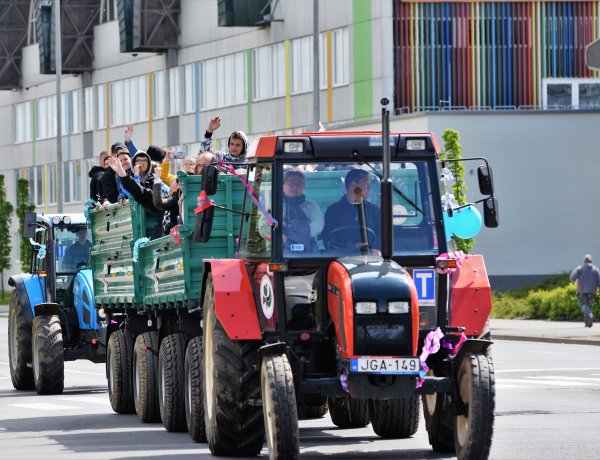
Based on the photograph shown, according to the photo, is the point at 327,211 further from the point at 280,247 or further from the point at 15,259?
the point at 15,259

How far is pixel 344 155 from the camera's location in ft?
43.7

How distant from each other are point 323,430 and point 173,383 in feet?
4.77

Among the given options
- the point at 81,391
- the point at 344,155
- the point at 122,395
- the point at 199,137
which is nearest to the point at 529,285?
the point at 199,137

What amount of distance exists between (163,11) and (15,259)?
74.9 feet

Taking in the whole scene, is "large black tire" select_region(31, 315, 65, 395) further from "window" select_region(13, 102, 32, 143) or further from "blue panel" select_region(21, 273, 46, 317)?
"window" select_region(13, 102, 32, 143)

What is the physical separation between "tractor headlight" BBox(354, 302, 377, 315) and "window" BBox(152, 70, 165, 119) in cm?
6058

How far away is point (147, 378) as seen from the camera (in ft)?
58.1

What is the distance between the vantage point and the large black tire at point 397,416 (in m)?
15.4

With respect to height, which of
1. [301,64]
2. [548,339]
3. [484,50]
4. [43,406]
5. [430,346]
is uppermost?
[301,64]

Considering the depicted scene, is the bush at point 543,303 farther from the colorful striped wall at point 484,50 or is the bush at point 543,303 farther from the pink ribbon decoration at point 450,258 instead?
the pink ribbon decoration at point 450,258

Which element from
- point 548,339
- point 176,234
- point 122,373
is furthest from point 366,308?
point 548,339

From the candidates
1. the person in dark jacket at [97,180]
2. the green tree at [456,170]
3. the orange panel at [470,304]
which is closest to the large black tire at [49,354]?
the person in dark jacket at [97,180]

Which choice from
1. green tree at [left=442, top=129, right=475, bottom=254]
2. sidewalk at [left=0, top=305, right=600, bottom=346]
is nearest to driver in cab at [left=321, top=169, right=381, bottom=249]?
sidewalk at [left=0, top=305, right=600, bottom=346]

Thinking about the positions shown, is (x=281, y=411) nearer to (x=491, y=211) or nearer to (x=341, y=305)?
(x=341, y=305)
